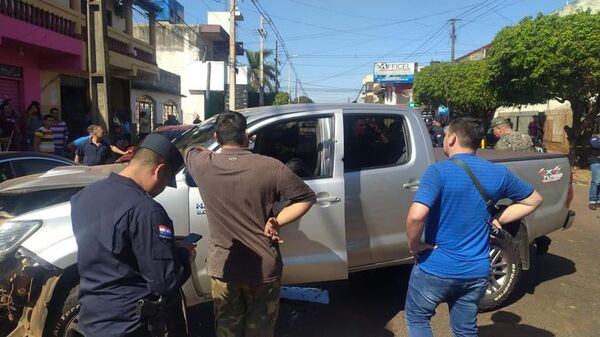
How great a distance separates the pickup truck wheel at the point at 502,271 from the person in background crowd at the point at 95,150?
Result: 220 inches

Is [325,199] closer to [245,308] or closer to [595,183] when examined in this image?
[245,308]

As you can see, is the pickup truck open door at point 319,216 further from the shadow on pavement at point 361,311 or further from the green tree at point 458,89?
the green tree at point 458,89

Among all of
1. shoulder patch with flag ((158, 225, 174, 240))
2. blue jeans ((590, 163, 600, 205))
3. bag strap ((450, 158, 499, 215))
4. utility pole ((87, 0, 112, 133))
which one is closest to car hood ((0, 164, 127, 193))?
shoulder patch with flag ((158, 225, 174, 240))

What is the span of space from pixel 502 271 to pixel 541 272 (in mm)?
1540

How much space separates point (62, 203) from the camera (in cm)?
326

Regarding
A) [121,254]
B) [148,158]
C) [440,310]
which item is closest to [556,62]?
[440,310]

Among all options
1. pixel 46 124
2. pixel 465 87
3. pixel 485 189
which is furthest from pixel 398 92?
pixel 485 189

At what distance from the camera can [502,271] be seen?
4691mm

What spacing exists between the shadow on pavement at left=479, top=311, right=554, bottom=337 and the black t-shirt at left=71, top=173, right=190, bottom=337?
126 inches

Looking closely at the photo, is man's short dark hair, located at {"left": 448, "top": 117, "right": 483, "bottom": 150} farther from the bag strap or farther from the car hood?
the car hood

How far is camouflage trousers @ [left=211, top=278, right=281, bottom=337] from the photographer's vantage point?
287cm

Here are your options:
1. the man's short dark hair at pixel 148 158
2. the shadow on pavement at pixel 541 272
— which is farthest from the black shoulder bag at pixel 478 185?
the shadow on pavement at pixel 541 272

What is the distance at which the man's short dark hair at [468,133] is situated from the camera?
112 inches

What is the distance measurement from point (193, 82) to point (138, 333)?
53.5 feet
